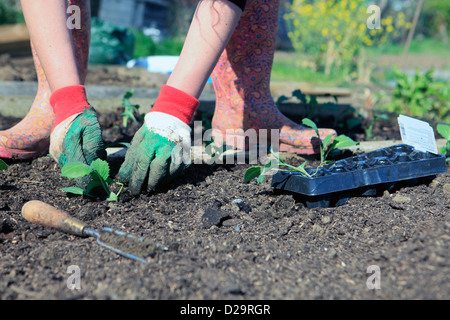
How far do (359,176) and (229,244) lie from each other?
1.89 feet

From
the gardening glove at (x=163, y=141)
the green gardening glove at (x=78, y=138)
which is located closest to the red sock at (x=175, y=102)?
the gardening glove at (x=163, y=141)

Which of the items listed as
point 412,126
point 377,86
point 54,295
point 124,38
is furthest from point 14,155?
point 377,86

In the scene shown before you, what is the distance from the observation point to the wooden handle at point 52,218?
1.24 m

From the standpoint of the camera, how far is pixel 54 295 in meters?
0.97

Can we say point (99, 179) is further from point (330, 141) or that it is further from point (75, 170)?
point (330, 141)

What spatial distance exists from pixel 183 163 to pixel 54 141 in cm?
47

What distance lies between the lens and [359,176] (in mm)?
1483

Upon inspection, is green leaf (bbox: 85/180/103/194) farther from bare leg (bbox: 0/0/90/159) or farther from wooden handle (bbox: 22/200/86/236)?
bare leg (bbox: 0/0/90/159)

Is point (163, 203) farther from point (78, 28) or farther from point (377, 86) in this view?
point (377, 86)

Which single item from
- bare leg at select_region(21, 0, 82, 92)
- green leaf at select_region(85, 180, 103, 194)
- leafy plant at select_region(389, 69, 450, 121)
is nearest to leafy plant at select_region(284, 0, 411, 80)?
leafy plant at select_region(389, 69, 450, 121)

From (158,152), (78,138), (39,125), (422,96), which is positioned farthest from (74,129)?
(422,96)

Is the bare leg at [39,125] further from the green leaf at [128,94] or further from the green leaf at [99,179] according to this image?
the green leaf at [99,179]

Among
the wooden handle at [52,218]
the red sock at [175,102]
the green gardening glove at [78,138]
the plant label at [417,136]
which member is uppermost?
the red sock at [175,102]

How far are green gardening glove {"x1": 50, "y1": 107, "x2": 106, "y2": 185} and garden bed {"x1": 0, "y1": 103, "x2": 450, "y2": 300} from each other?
0.16m
